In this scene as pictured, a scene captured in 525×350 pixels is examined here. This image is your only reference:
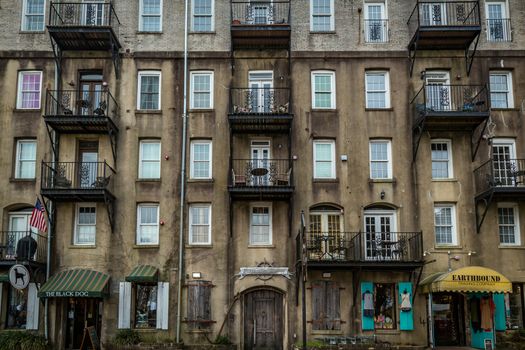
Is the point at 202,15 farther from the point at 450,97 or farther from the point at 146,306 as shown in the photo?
the point at 146,306

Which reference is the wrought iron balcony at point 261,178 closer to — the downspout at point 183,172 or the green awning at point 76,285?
the downspout at point 183,172

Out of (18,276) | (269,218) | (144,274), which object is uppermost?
(269,218)

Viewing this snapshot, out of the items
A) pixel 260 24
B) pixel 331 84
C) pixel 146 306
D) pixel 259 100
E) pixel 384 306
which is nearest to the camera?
pixel 384 306

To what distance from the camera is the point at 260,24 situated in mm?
24562

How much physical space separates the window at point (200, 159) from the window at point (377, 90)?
7.38 metres

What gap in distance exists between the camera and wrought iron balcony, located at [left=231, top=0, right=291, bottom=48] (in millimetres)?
24641

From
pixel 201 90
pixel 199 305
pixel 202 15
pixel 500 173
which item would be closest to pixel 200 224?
pixel 199 305

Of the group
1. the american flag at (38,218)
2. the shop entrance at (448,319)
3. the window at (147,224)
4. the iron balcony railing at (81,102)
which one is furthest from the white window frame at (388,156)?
the american flag at (38,218)

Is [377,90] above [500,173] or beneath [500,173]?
above

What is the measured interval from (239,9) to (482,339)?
57.4ft

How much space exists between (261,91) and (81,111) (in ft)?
26.1

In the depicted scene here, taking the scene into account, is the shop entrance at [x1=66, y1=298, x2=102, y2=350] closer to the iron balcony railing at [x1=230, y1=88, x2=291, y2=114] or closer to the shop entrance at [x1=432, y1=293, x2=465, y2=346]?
the iron balcony railing at [x1=230, y1=88, x2=291, y2=114]

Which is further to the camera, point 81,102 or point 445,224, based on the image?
point 81,102

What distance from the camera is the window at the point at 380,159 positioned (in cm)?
2509
